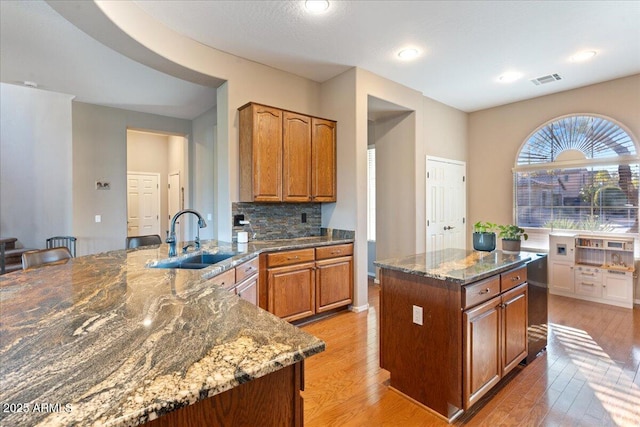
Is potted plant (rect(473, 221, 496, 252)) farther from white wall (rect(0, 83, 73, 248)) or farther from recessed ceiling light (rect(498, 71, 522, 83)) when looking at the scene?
white wall (rect(0, 83, 73, 248))

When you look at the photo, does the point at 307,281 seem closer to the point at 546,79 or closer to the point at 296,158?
the point at 296,158

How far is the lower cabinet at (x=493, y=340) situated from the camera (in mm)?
1892

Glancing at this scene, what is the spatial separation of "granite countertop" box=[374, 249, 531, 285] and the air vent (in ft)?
9.66

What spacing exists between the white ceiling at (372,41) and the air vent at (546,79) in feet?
0.36

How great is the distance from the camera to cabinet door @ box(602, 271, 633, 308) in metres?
3.94

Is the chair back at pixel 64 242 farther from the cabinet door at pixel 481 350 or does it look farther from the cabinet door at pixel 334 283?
the cabinet door at pixel 481 350

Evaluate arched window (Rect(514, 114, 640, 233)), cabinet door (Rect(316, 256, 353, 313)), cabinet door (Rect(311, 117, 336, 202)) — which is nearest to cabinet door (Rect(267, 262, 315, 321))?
cabinet door (Rect(316, 256, 353, 313))

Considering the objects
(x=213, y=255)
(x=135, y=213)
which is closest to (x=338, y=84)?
(x=213, y=255)

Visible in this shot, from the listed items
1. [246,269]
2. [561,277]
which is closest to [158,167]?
[246,269]

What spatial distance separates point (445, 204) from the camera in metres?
5.25

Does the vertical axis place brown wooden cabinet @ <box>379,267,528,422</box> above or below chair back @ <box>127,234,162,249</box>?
below

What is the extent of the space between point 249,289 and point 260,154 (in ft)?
4.92

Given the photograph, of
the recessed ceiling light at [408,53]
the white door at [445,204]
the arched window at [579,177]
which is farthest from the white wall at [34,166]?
the arched window at [579,177]

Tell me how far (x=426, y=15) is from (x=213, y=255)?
2861mm
